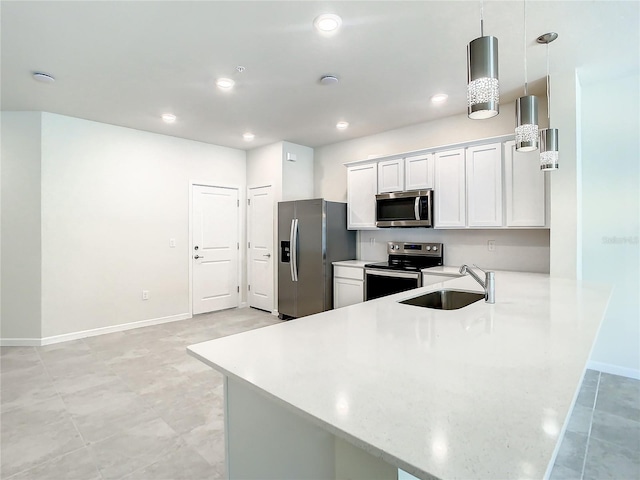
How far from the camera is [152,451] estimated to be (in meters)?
2.04

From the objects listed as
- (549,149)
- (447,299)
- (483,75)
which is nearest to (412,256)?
(447,299)

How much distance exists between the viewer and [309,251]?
15.6ft

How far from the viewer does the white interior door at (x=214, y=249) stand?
206 inches

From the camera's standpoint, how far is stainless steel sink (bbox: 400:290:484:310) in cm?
236

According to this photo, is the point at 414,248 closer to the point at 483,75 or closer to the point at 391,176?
the point at 391,176

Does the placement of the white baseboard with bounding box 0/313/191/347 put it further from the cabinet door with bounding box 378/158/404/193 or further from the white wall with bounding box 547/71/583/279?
the white wall with bounding box 547/71/583/279

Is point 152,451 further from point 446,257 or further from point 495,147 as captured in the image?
point 495,147

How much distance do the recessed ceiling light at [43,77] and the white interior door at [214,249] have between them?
2.27 metres

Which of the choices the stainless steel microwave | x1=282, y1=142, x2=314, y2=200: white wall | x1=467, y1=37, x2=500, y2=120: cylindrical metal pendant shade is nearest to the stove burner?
the stainless steel microwave

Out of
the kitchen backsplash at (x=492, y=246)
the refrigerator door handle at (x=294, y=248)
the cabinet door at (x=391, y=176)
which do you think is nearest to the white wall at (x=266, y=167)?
the refrigerator door handle at (x=294, y=248)

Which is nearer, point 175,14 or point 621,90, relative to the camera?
point 175,14

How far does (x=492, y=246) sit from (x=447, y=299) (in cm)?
177

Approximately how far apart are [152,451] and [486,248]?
3653 millimetres

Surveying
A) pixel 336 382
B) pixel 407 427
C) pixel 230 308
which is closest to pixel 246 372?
pixel 336 382
